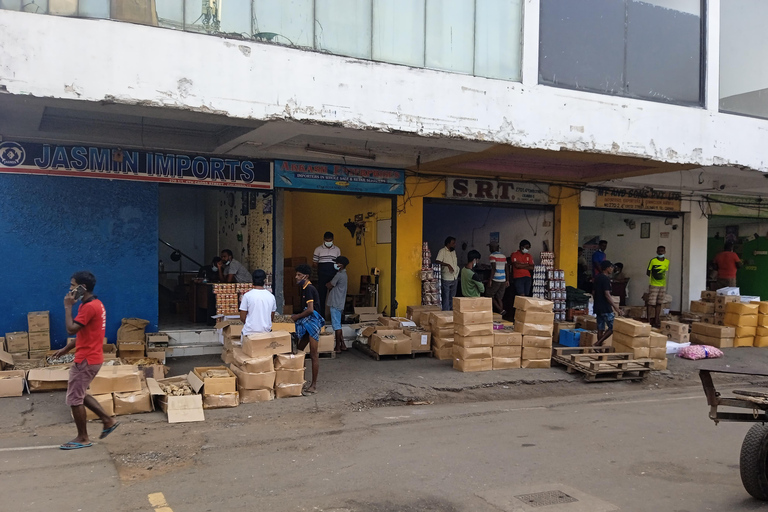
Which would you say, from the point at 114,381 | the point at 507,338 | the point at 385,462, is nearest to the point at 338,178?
the point at 507,338

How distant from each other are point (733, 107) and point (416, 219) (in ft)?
22.3

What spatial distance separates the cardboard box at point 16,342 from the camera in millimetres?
8891

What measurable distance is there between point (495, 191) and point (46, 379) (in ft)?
30.6

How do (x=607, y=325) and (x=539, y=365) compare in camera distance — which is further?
(x=607, y=325)

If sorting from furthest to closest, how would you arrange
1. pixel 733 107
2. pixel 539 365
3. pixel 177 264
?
pixel 177 264 < pixel 733 107 < pixel 539 365

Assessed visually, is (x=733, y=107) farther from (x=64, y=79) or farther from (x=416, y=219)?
(x=64, y=79)

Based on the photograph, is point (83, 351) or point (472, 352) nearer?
point (83, 351)

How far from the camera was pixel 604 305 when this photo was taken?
1118 cm

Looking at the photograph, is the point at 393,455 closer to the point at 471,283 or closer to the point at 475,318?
the point at 475,318

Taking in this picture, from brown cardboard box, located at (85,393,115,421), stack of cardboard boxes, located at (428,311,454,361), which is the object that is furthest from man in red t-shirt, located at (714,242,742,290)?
brown cardboard box, located at (85,393,115,421)

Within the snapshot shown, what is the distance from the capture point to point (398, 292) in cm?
1243

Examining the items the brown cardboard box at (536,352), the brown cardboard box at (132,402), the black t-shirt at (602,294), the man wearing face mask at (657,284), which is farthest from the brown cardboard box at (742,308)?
the brown cardboard box at (132,402)

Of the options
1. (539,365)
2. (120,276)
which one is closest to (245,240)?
(120,276)

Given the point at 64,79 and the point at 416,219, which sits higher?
the point at 64,79
